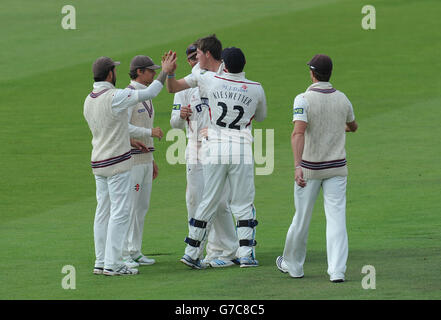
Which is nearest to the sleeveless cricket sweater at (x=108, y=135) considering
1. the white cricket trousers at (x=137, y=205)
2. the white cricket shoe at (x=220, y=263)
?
the white cricket trousers at (x=137, y=205)

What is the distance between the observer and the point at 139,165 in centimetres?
1034

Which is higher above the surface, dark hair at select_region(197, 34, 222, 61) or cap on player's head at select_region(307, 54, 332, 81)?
dark hair at select_region(197, 34, 222, 61)

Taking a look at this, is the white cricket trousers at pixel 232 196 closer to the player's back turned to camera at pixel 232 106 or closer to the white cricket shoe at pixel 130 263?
the player's back turned to camera at pixel 232 106

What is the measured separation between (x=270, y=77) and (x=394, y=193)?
11.2m

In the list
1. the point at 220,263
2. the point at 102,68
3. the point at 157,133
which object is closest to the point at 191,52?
the point at 157,133

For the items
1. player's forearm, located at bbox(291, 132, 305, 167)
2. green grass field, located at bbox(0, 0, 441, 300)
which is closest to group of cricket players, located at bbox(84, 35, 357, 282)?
player's forearm, located at bbox(291, 132, 305, 167)

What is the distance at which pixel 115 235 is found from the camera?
962 cm

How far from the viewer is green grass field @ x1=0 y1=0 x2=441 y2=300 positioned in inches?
373

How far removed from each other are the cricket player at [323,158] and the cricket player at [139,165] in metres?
1.84

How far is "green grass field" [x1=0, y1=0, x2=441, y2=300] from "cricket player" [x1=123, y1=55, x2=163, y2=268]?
0.30 metres

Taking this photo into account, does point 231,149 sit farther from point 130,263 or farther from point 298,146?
point 130,263

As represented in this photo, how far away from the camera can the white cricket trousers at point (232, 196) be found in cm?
985

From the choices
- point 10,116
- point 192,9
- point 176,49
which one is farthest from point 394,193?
point 192,9

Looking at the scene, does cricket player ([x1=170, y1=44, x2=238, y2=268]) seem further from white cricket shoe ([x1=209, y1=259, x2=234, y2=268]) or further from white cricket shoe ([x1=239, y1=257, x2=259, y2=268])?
white cricket shoe ([x1=239, y1=257, x2=259, y2=268])
